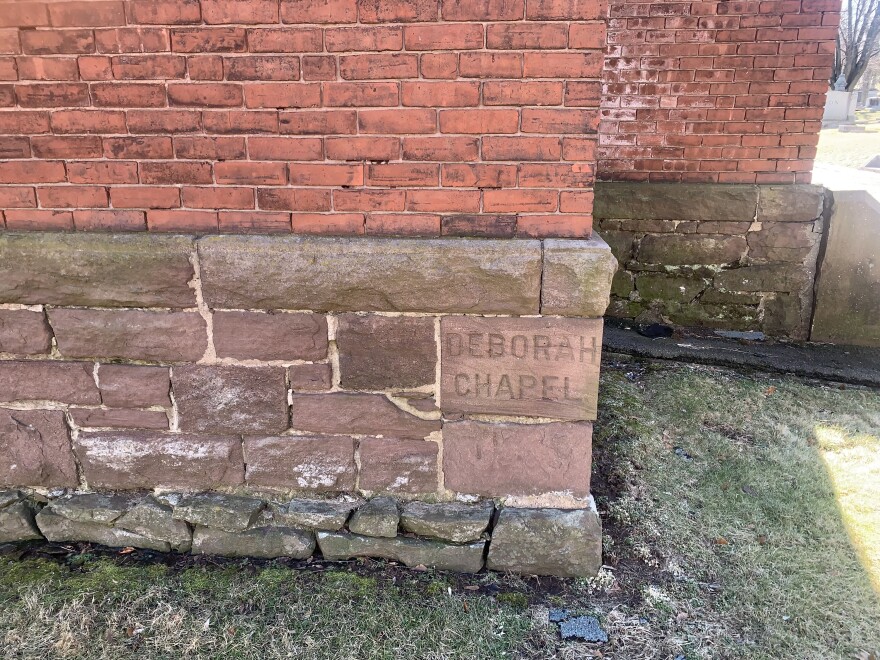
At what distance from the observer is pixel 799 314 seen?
5250 mm

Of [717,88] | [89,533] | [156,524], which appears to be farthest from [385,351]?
[717,88]

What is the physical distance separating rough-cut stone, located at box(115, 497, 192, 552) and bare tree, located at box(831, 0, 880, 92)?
2096cm

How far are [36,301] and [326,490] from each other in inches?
53.6

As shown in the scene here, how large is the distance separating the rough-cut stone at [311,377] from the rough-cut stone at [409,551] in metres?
0.62

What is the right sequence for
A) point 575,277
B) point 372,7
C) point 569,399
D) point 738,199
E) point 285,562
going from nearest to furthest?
1. point 372,7
2. point 575,277
3. point 569,399
4. point 285,562
5. point 738,199

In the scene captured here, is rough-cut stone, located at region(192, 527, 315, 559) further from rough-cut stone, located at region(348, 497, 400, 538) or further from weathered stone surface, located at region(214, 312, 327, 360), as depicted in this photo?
weathered stone surface, located at region(214, 312, 327, 360)

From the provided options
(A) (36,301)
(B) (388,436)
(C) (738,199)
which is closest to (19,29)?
(A) (36,301)

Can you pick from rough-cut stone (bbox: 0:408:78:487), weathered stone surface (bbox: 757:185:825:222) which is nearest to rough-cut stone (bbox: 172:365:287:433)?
rough-cut stone (bbox: 0:408:78:487)

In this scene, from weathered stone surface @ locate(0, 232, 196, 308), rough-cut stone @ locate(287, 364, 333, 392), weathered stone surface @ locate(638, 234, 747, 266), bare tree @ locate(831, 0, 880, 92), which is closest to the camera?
weathered stone surface @ locate(0, 232, 196, 308)

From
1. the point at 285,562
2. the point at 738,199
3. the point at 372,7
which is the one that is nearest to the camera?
the point at 372,7

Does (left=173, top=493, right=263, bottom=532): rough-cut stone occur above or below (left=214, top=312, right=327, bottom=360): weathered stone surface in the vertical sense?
below

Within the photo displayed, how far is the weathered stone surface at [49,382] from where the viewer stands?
2.55 metres

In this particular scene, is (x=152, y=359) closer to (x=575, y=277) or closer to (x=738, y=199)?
(x=575, y=277)

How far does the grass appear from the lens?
2.21 m
